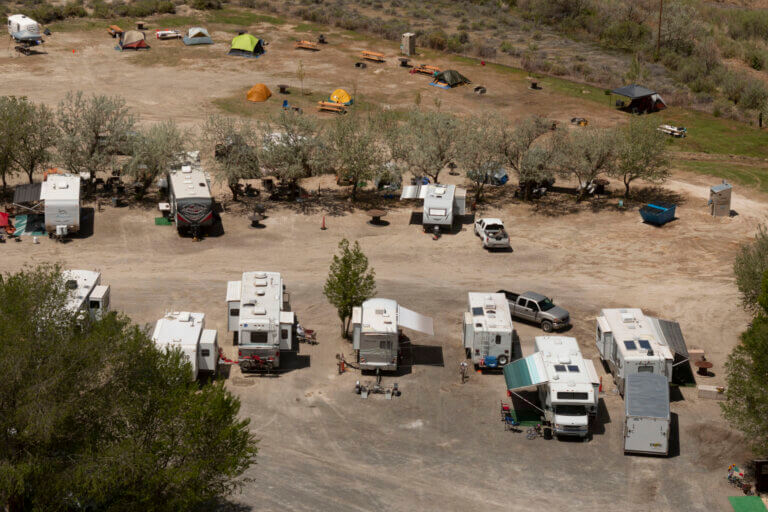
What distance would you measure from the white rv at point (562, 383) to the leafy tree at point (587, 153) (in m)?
24.4

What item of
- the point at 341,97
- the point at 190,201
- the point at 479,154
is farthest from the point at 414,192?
the point at 341,97

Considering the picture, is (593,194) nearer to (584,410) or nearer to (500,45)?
(584,410)

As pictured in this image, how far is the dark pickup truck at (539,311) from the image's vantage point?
146 feet

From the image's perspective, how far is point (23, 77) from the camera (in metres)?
84.9

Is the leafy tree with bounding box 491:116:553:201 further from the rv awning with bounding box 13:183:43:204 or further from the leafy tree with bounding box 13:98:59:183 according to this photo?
the rv awning with bounding box 13:183:43:204

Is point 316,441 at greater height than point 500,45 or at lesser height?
lesser

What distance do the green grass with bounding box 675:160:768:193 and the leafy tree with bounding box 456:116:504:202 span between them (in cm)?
1738

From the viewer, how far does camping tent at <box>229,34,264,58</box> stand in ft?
311

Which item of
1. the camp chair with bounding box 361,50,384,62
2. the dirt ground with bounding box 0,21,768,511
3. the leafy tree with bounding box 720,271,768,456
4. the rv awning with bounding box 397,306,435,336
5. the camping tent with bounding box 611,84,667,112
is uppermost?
the camp chair with bounding box 361,50,384,62

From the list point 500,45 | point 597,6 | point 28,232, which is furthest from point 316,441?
point 597,6

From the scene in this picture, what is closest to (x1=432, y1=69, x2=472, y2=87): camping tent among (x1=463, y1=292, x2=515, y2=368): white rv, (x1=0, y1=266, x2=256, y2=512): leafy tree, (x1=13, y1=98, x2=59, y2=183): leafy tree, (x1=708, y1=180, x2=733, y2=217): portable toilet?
(x1=708, y1=180, x2=733, y2=217): portable toilet

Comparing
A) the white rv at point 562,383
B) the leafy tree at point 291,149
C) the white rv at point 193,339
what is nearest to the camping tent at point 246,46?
the leafy tree at point 291,149

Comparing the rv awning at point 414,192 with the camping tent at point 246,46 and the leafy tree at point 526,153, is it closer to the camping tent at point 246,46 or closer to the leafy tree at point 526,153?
the leafy tree at point 526,153

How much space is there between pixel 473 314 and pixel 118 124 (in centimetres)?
3151
